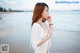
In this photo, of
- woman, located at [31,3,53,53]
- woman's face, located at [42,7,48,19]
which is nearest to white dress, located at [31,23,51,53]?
woman, located at [31,3,53,53]

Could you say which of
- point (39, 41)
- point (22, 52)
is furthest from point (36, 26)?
point (22, 52)

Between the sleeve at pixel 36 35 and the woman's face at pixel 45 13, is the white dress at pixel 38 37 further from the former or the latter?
the woman's face at pixel 45 13

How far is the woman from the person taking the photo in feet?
8.27

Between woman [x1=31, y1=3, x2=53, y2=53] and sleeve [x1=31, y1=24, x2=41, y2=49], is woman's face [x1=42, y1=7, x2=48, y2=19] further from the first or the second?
sleeve [x1=31, y1=24, x2=41, y2=49]

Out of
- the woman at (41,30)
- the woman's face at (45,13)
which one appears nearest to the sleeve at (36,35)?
the woman at (41,30)

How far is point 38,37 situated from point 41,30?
9 cm

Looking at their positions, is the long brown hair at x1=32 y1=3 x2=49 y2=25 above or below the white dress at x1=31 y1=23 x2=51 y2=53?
above

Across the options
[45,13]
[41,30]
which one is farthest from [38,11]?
[41,30]

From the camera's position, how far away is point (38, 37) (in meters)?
2.51

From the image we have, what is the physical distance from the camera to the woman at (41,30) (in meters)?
2.52

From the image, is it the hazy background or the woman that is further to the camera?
the hazy background

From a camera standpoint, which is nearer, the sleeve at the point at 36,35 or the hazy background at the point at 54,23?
the sleeve at the point at 36,35

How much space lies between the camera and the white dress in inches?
98.8

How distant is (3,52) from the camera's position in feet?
8.70
